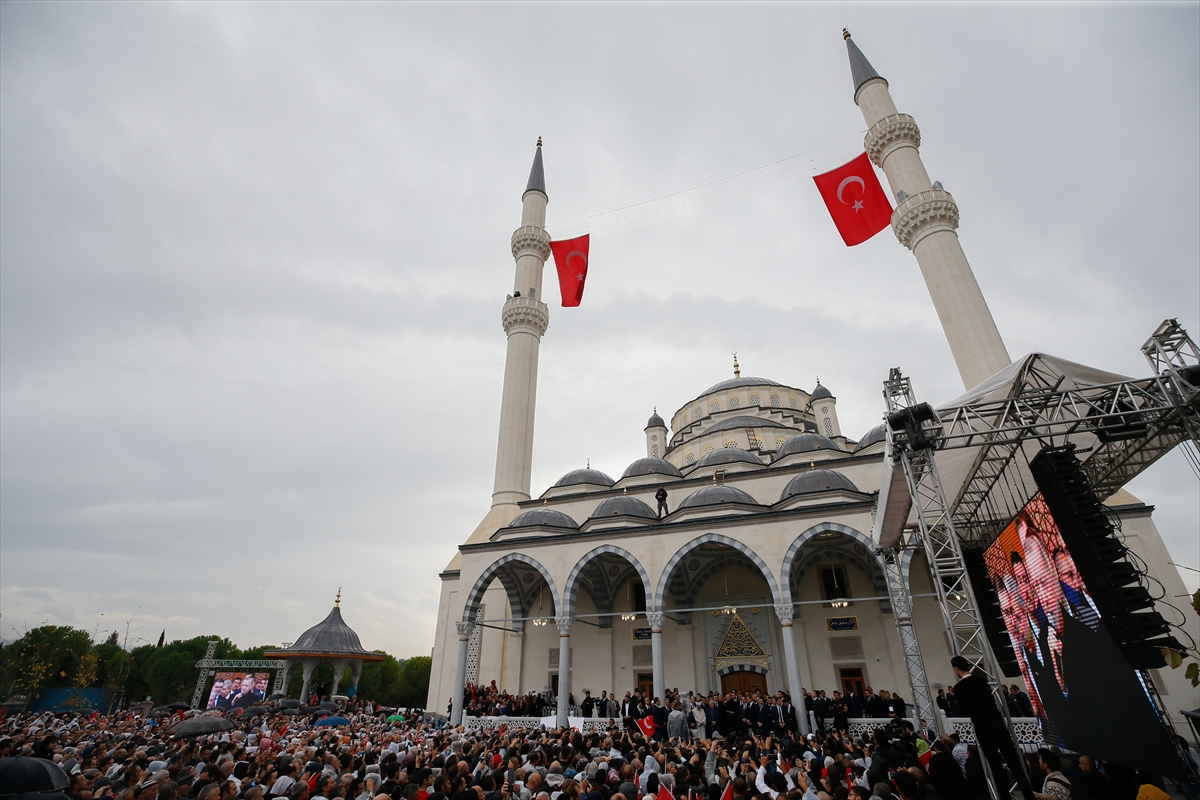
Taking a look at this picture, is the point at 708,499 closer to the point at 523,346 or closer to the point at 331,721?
the point at 331,721

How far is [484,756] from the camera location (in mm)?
7172

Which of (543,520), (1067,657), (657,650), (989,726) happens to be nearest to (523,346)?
(543,520)

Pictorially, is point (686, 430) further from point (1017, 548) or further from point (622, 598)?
point (1017, 548)

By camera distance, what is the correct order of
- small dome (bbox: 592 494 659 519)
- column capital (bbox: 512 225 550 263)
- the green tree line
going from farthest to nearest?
the green tree line → column capital (bbox: 512 225 550 263) → small dome (bbox: 592 494 659 519)

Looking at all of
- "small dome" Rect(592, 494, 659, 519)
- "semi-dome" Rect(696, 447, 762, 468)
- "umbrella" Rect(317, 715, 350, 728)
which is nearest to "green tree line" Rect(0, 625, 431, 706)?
"umbrella" Rect(317, 715, 350, 728)

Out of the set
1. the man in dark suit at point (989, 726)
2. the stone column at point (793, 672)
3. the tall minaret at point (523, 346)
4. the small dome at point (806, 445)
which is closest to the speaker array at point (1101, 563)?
the man in dark suit at point (989, 726)

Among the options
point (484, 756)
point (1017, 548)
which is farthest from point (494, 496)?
point (1017, 548)

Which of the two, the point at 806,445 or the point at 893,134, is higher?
the point at 893,134

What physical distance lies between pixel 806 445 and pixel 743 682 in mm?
7559

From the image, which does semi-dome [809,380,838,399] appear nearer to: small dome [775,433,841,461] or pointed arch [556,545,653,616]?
small dome [775,433,841,461]

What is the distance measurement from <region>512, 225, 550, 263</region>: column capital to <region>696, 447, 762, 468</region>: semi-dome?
1222 centimetres

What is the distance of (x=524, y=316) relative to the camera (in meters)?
23.8

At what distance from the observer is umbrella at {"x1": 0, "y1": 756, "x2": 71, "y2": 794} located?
435 centimetres

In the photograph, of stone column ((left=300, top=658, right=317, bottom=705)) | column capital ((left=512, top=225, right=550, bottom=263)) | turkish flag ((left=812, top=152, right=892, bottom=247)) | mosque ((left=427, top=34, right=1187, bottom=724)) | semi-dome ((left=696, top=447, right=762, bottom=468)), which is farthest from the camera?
column capital ((left=512, top=225, right=550, bottom=263))
